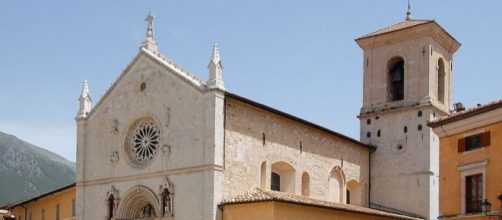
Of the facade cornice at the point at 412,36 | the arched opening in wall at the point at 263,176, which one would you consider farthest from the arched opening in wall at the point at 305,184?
the facade cornice at the point at 412,36

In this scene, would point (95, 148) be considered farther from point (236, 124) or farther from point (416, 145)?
point (416, 145)

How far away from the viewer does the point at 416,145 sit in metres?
41.3

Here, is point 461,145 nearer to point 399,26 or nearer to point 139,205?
point 139,205

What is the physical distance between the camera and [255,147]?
111 ft

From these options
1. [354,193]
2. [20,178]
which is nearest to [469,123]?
[354,193]

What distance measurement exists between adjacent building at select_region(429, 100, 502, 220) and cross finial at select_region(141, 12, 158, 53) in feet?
48.9

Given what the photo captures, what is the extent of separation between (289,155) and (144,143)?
6312 mm

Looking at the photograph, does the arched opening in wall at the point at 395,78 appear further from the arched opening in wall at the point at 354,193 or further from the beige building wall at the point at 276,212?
the beige building wall at the point at 276,212

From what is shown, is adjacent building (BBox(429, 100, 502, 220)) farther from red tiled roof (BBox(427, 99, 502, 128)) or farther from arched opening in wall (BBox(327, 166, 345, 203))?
arched opening in wall (BBox(327, 166, 345, 203))

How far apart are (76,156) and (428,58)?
18.3 m

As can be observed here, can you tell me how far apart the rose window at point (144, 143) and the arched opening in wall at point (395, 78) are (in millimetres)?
14185

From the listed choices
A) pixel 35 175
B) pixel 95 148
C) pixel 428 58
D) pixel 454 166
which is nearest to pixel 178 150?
pixel 95 148

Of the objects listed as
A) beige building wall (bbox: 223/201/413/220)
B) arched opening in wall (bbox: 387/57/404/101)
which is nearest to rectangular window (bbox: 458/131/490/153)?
beige building wall (bbox: 223/201/413/220)

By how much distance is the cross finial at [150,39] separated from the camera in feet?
120
